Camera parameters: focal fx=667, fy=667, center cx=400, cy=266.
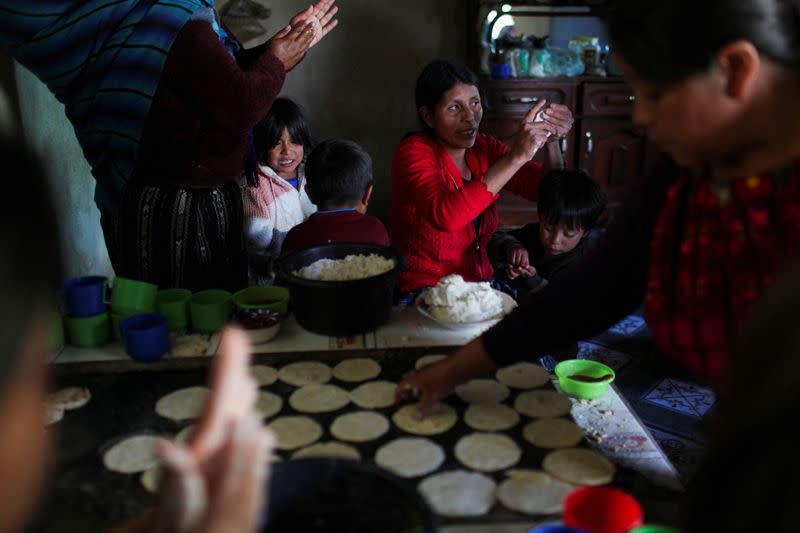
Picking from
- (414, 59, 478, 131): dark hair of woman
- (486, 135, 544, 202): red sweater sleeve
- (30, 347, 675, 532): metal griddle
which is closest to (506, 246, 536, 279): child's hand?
(486, 135, 544, 202): red sweater sleeve

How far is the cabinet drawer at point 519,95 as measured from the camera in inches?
174

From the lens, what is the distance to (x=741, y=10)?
38.5 inches

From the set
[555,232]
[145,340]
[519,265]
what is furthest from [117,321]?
[555,232]

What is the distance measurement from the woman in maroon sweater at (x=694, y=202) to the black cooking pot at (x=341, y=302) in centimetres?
35

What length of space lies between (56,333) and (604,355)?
270cm

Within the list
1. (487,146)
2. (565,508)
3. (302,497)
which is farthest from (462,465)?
(487,146)

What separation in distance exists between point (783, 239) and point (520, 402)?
0.67m

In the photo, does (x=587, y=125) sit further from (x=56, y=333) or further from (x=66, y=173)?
(x=56, y=333)

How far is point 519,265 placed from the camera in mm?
2740

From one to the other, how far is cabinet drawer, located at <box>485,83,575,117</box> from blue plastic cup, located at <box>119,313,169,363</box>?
10.5ft

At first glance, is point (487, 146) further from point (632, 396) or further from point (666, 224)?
point (666, 224)

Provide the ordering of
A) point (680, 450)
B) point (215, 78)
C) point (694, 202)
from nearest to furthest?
point (694, 202) → point (215, 78) → point (680, 450)

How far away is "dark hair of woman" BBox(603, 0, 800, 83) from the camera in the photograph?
98cm

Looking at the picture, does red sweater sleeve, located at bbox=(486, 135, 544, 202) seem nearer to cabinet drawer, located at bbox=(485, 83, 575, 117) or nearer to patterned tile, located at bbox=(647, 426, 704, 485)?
patterned tile, located at bbox=(647, 426, 704, 485)
